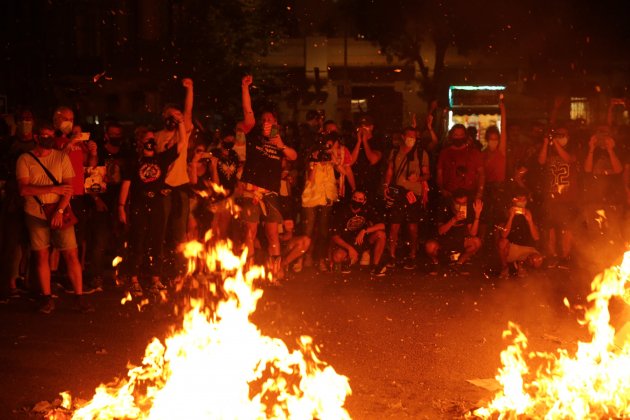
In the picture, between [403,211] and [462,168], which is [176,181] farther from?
[462,168]

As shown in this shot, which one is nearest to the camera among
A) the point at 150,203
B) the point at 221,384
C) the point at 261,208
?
the point at 221,384

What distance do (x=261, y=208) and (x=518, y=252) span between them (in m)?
3.44

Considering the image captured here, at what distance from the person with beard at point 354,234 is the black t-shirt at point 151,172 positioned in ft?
8.71

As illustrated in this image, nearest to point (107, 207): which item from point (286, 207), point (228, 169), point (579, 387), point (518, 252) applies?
point (228, 169)

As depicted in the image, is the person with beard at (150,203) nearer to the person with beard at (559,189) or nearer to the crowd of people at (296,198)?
the crowd of people at (296,198)

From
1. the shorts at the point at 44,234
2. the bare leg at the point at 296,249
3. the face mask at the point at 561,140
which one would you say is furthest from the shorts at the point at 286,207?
the face mask at the point at 561,140

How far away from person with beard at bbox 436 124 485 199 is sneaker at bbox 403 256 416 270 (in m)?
0.99

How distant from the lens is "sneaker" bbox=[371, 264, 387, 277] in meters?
10.6

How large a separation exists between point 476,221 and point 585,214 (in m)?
1.66

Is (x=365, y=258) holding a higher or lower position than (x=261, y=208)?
lower

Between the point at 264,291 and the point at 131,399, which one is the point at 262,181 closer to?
the point at 264,291

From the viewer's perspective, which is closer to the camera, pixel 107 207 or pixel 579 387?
pixel 579 387

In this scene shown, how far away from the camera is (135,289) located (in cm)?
930

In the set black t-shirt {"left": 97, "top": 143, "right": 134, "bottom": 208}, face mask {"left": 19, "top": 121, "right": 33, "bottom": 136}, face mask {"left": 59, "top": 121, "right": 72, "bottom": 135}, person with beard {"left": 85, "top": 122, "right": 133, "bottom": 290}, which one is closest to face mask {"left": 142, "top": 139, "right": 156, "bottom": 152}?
person with beard {"left": 85, "top": 122, "right": 133, "bottom": 290}
